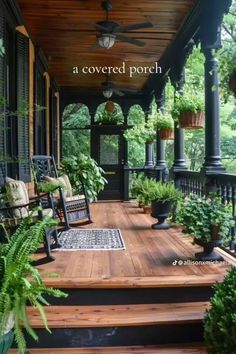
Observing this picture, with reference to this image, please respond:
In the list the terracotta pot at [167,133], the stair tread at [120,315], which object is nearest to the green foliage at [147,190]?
the terracotta pot at [167,133]

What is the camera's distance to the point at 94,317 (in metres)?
2.69

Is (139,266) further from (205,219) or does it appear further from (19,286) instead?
(19,286)

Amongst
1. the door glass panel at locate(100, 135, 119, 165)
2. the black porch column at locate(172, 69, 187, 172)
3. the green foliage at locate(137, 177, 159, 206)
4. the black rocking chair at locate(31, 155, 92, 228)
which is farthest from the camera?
the door glass panel at locate(100, 135, 119, 165)

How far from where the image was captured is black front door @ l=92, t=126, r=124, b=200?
32.7 feet

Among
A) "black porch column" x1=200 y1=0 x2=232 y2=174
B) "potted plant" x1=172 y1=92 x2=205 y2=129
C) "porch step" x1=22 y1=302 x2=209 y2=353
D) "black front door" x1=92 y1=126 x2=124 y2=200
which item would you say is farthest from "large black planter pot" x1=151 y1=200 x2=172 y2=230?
"black front door" x1=92 y1=126 x2=124 y2=200

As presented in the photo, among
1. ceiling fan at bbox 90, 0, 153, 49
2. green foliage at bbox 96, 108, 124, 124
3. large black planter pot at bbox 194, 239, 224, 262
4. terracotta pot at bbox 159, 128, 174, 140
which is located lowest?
large black planter pot at bbox 194, 239, 224, 262

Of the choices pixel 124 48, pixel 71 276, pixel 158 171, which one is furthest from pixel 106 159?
pixel 71 276

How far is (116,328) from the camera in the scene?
2643 millimetres

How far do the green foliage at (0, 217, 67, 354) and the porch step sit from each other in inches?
17.1

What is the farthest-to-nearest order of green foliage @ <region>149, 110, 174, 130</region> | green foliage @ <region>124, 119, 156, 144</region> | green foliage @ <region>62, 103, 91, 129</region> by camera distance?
green foliage @ <region>62, 103, 91, 129</region>
green foliage @ <region>124, 119, 156, 144</region>
green foliage @ <region>149, 110, 174, 130</region>

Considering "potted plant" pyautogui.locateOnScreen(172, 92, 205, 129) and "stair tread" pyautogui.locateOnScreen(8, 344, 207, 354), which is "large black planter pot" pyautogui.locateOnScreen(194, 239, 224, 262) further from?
"potted plant" pyautogui.locateOnScreen(172, 92, 205, 129)

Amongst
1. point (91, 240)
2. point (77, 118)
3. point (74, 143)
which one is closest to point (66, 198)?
point (91, 240)

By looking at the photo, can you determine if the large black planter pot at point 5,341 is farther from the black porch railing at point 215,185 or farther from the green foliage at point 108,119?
the green foliage at point 108,119

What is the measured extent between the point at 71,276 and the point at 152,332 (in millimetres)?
738
